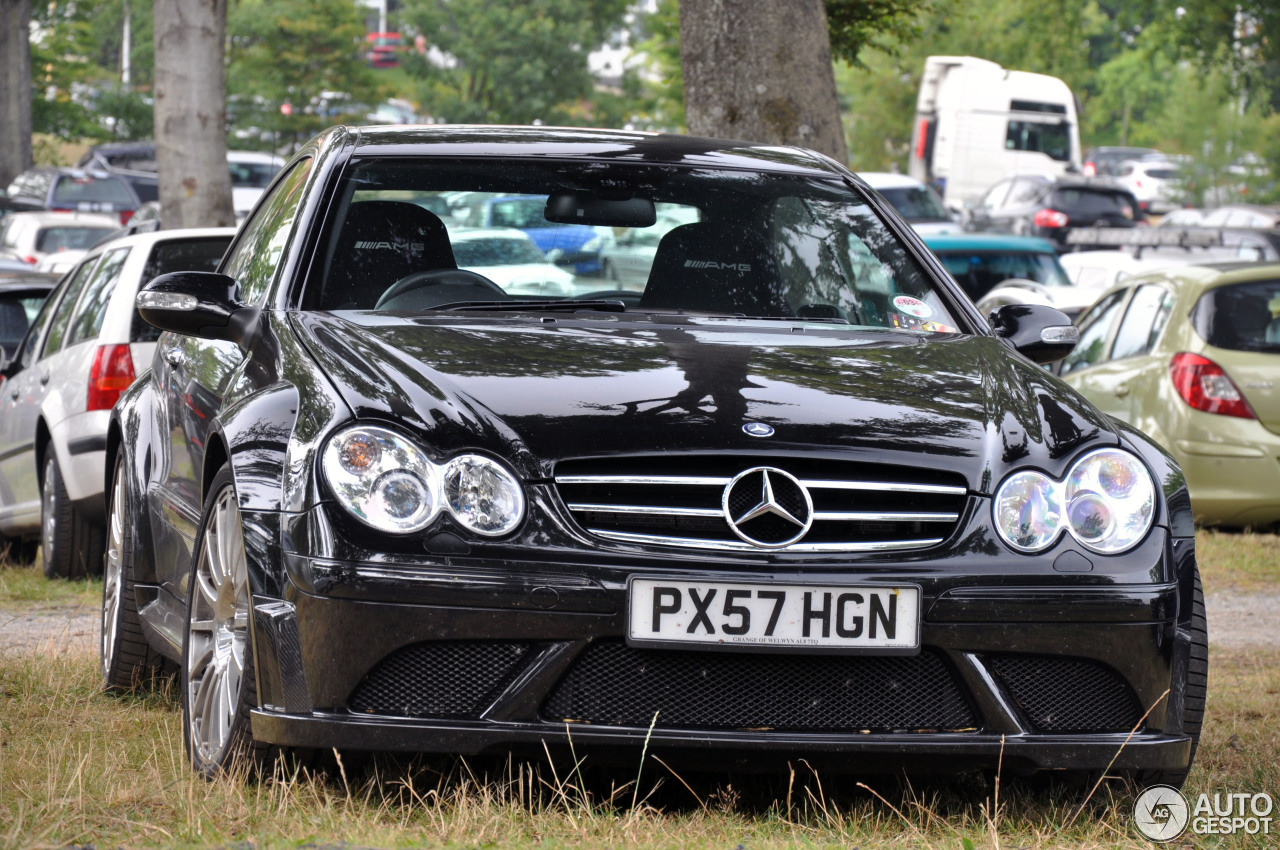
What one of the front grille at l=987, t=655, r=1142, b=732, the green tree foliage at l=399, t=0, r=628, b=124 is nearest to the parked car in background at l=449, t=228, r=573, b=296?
the front grille at l=987, t=655, r=1142, b=732

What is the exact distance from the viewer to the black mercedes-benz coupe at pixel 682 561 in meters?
3.50

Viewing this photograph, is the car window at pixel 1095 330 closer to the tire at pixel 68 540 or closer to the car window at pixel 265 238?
the tire at pixel 68 540

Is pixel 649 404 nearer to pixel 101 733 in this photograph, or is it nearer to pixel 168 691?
pixel 101 733

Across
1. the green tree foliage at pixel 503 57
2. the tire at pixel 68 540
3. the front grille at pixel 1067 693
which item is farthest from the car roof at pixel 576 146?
the green tree foliage at pixel 503 57

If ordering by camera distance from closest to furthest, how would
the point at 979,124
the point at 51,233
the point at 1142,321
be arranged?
the point at 1142,321 → the point at 51,233 → the point at 979,124

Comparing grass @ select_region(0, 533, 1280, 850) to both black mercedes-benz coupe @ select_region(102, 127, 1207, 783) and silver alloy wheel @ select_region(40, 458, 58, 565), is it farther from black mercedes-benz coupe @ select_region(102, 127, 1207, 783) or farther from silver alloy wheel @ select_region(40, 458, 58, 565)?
silver alloy wheel @ select_region(40, 458, 58, 565)

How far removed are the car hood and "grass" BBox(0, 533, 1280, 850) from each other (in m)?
0.68

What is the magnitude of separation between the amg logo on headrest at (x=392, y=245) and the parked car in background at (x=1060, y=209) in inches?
1072

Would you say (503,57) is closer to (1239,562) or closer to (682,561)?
(1239,562)

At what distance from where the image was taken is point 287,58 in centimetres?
4991

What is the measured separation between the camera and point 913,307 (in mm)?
4941

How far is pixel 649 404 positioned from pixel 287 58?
1894 inches

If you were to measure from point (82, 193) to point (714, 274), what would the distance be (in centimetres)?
3140

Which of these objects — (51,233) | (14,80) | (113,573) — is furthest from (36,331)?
(14,80)
